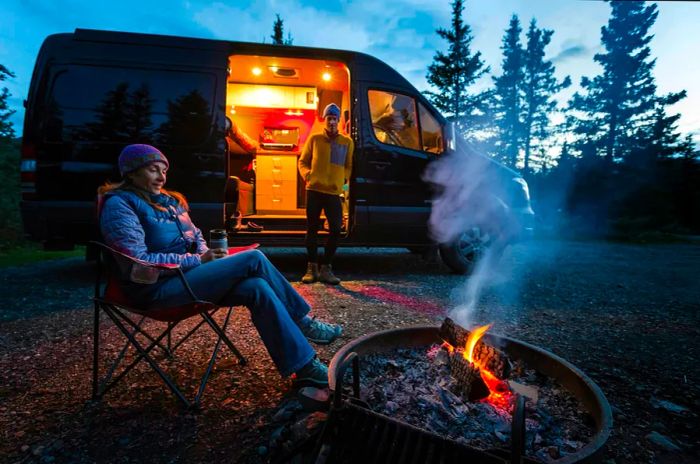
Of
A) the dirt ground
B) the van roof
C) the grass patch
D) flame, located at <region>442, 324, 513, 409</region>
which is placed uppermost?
the van roof

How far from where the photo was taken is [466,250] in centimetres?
527

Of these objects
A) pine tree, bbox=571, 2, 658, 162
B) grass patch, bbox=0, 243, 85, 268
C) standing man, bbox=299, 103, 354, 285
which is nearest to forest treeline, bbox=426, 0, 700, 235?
pine tree, bbox=571, 2, 658, 162

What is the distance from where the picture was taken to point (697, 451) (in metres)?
1.69

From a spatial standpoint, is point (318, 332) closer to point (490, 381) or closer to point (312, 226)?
point (490, 381)

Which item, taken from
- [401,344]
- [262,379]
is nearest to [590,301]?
[401,344]

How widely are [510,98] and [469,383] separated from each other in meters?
29.6

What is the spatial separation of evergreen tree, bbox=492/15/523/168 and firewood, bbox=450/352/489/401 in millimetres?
26987

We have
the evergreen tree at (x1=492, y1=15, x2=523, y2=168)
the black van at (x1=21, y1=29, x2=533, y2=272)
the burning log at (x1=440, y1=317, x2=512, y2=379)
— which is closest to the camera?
the burning log at (x1=440, y1=317, x2=512, y2=379)

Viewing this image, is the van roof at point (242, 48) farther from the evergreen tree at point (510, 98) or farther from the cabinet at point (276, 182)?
the evergreen tree at point (510, 98)

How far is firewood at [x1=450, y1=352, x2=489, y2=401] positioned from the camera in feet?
5.54

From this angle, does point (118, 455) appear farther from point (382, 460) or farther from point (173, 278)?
point (382, 460)

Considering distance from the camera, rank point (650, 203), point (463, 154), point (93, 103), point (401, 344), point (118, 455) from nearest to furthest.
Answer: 1. point (118, 455)
2. point (401, 344)
3. point (93, 103)
4. point (463, 154)
5. point (650, 203)

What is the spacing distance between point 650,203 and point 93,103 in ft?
48.0

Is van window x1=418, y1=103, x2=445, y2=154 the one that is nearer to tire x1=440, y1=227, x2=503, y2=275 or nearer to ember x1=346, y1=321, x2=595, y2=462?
tire x1=440, y1=227, x2=503, y2=275
